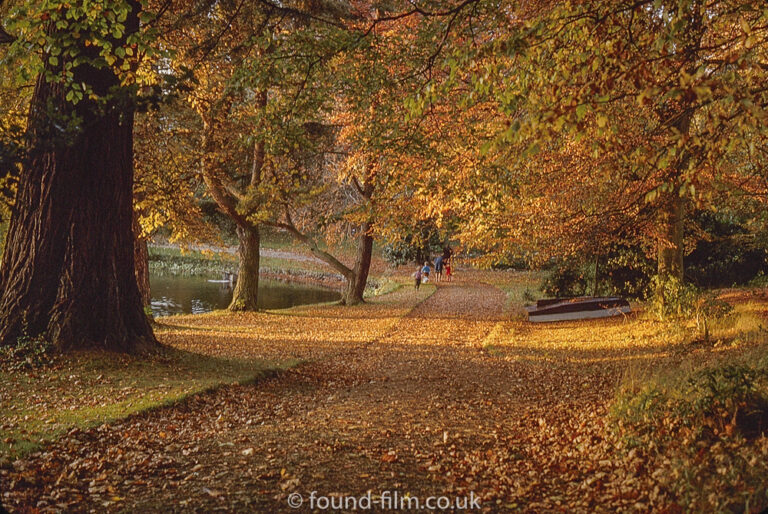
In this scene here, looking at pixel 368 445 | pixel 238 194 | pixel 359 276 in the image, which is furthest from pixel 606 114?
pixel 359 276

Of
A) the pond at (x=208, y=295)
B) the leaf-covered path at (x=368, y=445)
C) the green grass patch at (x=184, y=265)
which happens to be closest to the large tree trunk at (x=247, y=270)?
the pond at (x=208, y=295)

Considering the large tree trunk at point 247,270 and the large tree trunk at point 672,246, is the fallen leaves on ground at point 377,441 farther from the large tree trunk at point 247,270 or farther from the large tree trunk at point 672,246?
the large tree trunk at point 247,270

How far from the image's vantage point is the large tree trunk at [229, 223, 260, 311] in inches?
707

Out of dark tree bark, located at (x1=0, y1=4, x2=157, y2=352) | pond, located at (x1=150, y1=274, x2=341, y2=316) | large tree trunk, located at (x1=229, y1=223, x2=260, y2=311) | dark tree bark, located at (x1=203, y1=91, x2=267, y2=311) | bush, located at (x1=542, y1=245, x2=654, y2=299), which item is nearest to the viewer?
dark tree bark, located at (x1=0, y1=4, x2=157, y2=352)

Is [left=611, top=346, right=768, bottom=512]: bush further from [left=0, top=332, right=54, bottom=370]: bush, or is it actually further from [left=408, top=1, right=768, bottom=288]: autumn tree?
[left=0, top=332, right=54, bottom=370]: bush

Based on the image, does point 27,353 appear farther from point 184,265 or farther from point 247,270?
point 184,265

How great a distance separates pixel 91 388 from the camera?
6938 mm

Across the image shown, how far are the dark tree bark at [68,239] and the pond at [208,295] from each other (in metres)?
15.5

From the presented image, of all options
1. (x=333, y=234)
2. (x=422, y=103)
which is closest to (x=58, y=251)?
(x=422, y=103)

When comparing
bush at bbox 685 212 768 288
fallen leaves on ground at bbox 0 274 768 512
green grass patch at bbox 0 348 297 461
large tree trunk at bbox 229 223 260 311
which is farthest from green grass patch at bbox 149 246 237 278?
green grass patch at bbox 0 348 297 461

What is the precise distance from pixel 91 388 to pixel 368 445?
12.8ft

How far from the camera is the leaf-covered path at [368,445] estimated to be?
167 inches

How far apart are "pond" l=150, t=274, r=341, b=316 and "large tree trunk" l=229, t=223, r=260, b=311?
599cm

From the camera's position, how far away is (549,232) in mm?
11039
